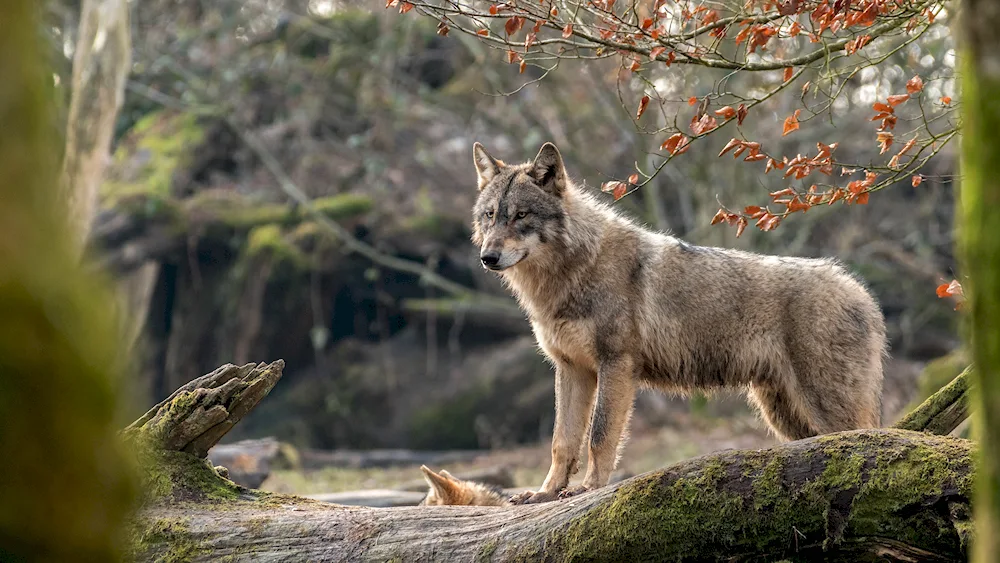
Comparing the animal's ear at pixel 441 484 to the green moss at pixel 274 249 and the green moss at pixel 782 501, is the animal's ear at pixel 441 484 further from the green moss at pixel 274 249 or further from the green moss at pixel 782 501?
the green moss at pixel 274 249

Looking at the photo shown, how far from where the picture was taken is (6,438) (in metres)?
1.85

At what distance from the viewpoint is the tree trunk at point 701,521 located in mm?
3566

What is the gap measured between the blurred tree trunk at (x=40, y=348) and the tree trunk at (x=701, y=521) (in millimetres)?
2450

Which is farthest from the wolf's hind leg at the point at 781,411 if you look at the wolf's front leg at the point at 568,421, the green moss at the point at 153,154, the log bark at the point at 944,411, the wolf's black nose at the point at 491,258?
the green moss at the point at 153,154

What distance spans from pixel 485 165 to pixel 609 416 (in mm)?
2353

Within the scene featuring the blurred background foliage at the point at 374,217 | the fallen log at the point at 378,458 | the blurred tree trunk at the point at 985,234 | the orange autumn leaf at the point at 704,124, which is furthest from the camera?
the blurred background foliage at the point at 374,217

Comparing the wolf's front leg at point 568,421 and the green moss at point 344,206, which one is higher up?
the green moss at point 344,206

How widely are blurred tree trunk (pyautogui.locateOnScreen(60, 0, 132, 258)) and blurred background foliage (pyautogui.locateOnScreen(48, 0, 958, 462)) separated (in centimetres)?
243

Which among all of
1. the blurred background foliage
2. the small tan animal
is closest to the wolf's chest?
the small tan animal

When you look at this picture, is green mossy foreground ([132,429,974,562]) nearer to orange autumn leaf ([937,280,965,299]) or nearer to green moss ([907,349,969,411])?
orange autumn leaf ([937,280,965,299])

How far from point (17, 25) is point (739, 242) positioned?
16.2 metres

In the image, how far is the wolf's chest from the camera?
660 centimetres

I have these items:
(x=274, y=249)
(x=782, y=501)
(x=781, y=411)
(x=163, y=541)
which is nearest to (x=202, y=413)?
(x=163, y=541)

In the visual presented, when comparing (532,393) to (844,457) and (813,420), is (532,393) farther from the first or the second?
(844,457)
